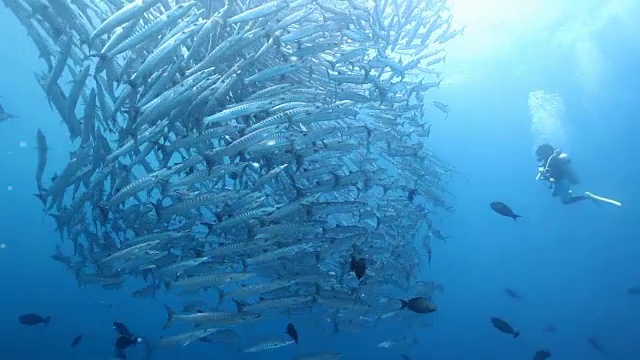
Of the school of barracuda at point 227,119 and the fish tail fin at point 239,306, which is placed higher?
the school of barracuda at point 227,119

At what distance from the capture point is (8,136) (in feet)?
95.2

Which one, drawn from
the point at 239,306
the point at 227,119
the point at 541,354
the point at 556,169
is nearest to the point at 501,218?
the point at 556,169

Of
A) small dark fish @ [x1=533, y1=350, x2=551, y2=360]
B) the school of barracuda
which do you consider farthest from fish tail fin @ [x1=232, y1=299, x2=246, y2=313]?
small dark fish @ [x1=533, y1=350, x2=551, y2=360]

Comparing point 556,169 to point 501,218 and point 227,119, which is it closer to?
point 227,119

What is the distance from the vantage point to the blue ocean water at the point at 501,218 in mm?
22641

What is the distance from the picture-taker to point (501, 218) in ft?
119

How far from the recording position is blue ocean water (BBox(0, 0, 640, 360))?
74.3ft

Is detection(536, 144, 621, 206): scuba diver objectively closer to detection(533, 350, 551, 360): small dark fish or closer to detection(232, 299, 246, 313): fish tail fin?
detection(533, 350, 551, 360): small dark fish

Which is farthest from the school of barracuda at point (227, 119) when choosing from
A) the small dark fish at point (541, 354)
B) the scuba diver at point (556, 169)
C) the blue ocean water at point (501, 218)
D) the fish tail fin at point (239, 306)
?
the blue ocean water at point (501, 218)

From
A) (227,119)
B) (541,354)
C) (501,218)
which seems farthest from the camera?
(501,218)

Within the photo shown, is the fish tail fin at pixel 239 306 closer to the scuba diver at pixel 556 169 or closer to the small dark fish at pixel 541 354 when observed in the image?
the small dark fish at pixel 541 354

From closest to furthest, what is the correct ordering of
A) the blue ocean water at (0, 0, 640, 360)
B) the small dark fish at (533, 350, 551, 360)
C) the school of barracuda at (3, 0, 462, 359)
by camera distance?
1. the school of barracuda at (3, 0, 462, 359)
2. the small dark fish at (533, 350, 551, 360)
3. the blue ocean water at (0, 0, 640, 360)

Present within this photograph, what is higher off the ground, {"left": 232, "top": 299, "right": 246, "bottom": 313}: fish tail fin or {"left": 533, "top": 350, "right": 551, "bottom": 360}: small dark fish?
{"left": 232, "top": 299, "right": 246, "bottom": 313}: fish tail fin

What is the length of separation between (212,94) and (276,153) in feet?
4.47
